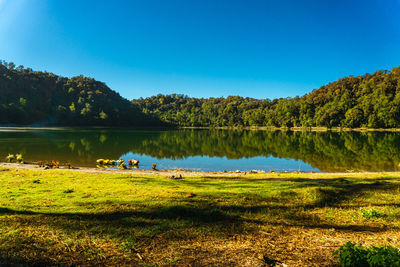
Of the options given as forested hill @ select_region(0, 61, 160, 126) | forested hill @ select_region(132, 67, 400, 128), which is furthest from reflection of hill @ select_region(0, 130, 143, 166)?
forested hill @ select_region(132, 67, 400, 128)

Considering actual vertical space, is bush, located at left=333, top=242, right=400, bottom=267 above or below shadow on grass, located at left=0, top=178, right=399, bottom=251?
above

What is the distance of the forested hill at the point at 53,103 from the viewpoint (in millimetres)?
124131

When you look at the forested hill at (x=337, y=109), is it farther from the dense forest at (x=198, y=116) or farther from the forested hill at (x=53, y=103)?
the forested hill at (x=53, y=103)

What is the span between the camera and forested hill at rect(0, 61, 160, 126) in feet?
407

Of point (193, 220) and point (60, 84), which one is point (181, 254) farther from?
point (60, 84)

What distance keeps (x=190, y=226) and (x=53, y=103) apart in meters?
179

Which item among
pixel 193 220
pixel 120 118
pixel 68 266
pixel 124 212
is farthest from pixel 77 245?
pixel 120 118

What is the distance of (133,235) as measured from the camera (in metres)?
4.92

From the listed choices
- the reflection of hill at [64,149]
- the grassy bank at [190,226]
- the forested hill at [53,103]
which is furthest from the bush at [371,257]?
the forested hill at [53,103]

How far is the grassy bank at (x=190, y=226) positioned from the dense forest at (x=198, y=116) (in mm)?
114755

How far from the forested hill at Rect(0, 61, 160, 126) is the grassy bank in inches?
5622

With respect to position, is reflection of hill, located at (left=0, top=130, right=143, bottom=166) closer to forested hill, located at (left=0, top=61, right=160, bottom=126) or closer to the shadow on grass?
the shadow on grass

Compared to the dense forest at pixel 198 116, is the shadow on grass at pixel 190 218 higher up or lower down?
lower down

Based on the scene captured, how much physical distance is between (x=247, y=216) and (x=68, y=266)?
440 cm
